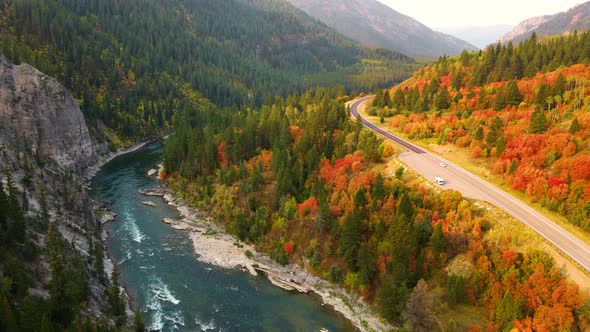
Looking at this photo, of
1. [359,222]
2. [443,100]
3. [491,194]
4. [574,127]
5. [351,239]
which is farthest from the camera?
[443,100]

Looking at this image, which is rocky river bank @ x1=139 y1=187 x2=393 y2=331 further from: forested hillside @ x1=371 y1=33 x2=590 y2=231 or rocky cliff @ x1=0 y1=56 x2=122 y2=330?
forested hillside @ x1=371 y1=33 x2=590 y2=231

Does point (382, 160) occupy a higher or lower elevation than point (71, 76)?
higher

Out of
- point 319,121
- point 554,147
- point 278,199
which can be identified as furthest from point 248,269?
point 554,147

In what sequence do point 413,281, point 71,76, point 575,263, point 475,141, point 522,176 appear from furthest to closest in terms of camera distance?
1. point 71,76
2. point 475,141
3. point 522,176
4. point 413,281
5. point 575,263

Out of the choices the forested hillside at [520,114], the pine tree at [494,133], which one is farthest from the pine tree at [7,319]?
the pine tree at [494,133]

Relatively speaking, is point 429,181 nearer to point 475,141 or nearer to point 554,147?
point 475,141

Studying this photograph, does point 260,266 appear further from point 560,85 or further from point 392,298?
point 560,85

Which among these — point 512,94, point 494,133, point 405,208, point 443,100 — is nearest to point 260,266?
point 405,208
